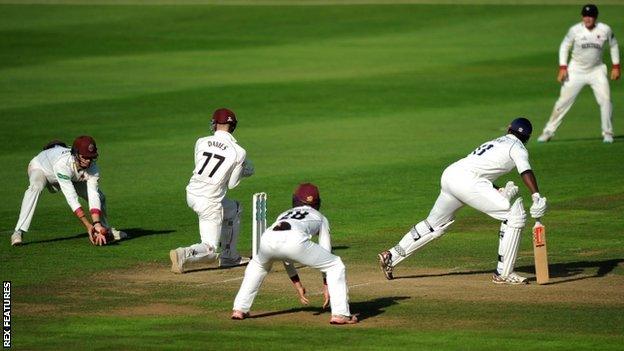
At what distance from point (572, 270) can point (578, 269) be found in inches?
3.6

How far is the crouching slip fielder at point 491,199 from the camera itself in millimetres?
14445

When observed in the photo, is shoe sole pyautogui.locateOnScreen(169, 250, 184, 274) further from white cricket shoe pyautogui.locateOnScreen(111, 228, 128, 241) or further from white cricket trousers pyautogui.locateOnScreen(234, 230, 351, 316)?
white cricket trousers pyautogui.locateOnScreen(234, 230, 351, 316)

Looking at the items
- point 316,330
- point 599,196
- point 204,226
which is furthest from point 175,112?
point 316,330

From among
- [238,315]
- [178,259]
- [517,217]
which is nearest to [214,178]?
[178,259]

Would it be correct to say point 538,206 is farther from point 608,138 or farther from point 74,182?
point 608,138

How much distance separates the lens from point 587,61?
25094 millimetres

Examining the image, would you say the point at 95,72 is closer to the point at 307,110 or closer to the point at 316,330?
the point at 307,110

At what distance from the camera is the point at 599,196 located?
20578 millimetres

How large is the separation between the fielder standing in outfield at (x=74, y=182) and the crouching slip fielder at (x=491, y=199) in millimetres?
4185

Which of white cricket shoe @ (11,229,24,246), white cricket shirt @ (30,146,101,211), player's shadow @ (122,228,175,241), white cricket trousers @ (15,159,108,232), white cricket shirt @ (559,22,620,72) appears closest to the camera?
white cricket shirt @ (30,146,101,211)

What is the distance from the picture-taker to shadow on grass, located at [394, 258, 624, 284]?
15.0 meters

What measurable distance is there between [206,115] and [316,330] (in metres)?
18.3

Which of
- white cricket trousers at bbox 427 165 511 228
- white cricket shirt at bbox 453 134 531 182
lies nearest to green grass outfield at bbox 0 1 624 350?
white cricket trousers at bbox 427 165 511 228

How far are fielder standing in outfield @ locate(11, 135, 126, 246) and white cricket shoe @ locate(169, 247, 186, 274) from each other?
2012 mm
